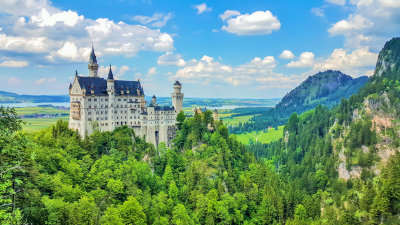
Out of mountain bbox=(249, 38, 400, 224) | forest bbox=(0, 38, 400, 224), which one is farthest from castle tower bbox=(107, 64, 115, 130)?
mountain bbox=(249, 38, 400, 224)

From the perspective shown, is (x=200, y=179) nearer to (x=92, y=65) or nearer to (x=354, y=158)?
(x=92, y=65)

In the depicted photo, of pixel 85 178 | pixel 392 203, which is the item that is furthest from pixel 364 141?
pixel 85 178

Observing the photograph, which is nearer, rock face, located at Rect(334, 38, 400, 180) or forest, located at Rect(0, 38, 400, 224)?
forest, located at Rect(0, 38, 400, 224)

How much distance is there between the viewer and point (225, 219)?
262 feet

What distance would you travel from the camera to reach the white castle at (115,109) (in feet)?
316

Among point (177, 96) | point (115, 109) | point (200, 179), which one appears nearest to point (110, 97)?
point (115, 109)

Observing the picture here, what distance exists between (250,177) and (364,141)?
2387 inches

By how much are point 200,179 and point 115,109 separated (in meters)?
37.1

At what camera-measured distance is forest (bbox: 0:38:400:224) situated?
56.8m

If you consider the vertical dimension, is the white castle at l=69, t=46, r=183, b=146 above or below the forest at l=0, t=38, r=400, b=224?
above

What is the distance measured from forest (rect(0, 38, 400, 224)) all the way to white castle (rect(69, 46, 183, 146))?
3.70 metres

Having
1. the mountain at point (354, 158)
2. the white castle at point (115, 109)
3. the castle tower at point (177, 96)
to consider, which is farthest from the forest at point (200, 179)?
the castle tower at point (177, 96)

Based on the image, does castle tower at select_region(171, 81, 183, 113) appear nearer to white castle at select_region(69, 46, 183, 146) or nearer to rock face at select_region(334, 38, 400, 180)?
white castle at select_region(69, 46, 183, 146)

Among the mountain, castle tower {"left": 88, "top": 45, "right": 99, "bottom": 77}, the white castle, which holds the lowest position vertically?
the mountain
